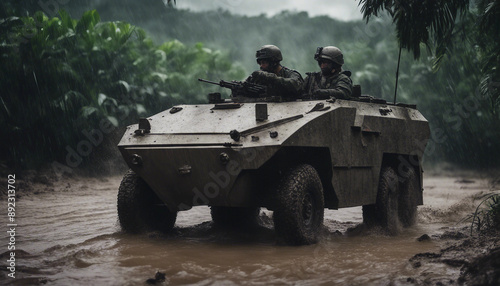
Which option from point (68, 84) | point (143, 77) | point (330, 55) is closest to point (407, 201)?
point (330, 55)

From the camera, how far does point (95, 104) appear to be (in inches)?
606

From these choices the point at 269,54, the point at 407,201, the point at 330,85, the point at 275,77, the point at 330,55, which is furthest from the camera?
the point at 407,201

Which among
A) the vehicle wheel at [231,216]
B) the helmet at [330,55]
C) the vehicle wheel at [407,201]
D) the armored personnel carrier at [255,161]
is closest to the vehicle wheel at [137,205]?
the armored personnel carrier at [255,161]

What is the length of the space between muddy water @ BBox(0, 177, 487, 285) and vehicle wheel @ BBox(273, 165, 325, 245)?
0.51 ft

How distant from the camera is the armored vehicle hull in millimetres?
6574

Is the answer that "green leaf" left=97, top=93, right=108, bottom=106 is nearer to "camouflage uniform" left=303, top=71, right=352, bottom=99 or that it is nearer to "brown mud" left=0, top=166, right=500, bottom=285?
"brown mud" left=0, top=166, right=500, bottom=285

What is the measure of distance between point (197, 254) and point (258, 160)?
1057 millimetres

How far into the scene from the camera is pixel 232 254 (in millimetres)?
6547

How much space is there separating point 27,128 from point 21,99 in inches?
23.2

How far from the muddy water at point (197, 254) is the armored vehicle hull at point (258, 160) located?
0.41 m

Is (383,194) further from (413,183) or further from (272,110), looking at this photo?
(272,110)

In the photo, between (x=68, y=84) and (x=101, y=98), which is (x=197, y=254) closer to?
(x=68, y=84)

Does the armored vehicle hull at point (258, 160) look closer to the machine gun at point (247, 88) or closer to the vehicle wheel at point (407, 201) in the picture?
the machine gun at point (247, 88)

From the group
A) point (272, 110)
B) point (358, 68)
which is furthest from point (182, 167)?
point (358, 68)
